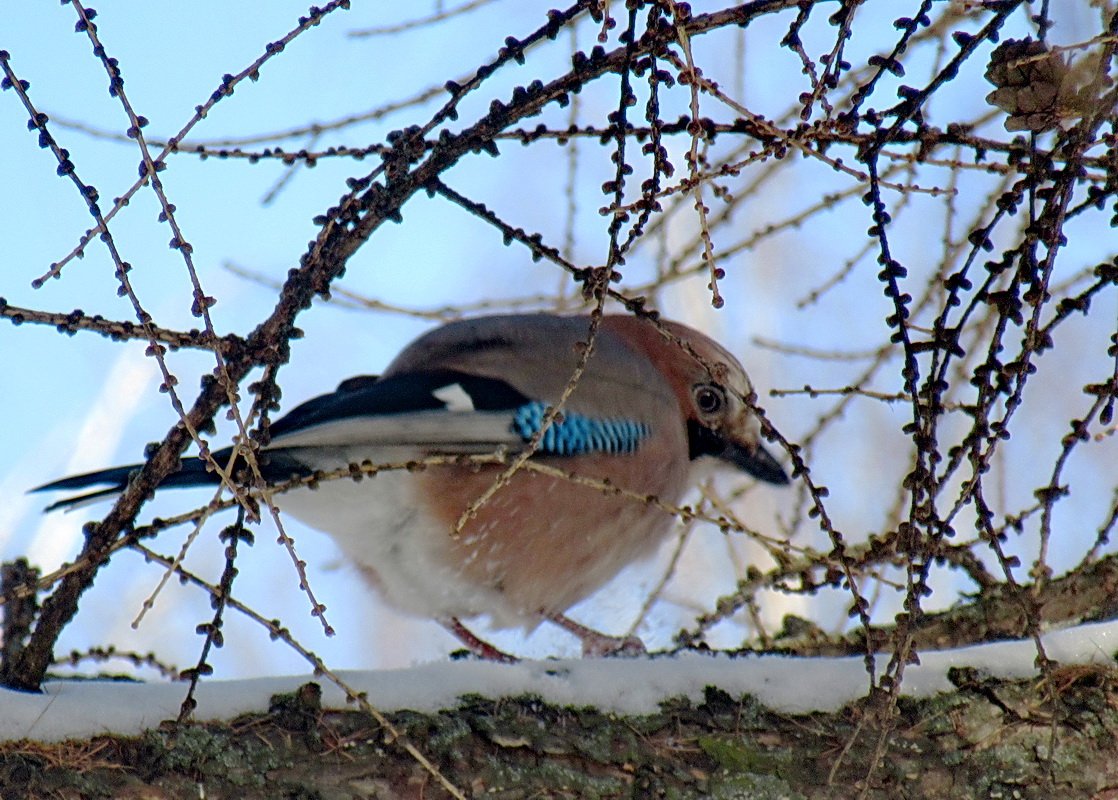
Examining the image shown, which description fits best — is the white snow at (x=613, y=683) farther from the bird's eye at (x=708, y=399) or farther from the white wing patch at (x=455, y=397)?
the bird's eye at (x=708, y=399)

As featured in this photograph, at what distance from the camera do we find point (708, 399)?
4090 mm

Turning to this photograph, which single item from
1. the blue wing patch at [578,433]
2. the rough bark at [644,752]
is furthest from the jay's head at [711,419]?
the rough bark at [644,752]

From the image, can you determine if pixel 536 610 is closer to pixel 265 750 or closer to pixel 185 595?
pixel 265 750

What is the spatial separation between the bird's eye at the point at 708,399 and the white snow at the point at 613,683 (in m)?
1.51

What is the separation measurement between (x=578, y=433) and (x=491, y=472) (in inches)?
11.8

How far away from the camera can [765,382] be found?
324 inches

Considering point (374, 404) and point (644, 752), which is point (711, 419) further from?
point (644, 752)

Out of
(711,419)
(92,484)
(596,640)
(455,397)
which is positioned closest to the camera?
(92,484)

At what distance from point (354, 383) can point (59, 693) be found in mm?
1687

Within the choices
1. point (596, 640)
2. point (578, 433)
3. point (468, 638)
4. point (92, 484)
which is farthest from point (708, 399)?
point (92, 484)

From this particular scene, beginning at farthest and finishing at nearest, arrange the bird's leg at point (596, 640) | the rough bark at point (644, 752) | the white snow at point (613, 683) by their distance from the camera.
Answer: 1. the bird's leg at point (596, 640)
2. the white snow at point (613, 683)
3. the rough bark at point (644, 752)

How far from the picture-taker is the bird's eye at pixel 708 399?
13.3 ft

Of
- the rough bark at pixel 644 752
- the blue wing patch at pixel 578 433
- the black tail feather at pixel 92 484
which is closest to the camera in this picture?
the rough bark at pixel 644 752

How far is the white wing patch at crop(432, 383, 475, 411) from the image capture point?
3488 mm
